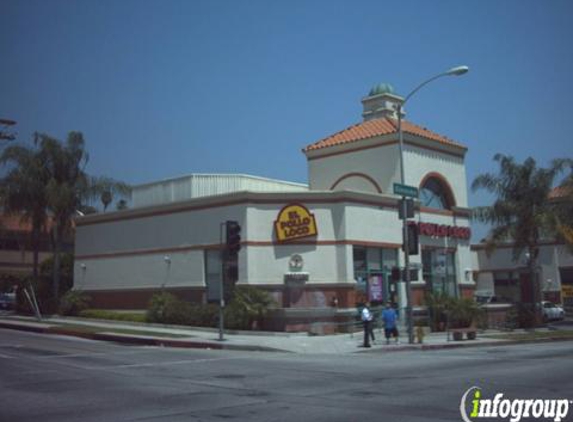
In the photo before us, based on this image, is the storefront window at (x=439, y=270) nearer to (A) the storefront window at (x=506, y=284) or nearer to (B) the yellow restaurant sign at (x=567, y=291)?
(B) the yellow restaurant sign at (x=567, y=291)

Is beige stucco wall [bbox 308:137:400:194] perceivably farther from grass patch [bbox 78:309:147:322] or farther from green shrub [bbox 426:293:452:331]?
grass patch [bbox 78:309:147:322]

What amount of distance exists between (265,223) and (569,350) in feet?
46.5

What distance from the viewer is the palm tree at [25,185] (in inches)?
1457

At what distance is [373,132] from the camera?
37.2 m

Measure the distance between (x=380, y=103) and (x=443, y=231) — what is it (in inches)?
386

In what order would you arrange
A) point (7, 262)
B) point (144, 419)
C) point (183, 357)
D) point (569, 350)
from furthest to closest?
1. point (7, 262)
2. point (569, 350)
3. point (183, 357)
4. point (144, 419)

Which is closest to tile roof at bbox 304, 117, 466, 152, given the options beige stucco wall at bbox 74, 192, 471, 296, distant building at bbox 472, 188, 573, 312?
beige stucco wall at bbox 74, 192, 471, 296

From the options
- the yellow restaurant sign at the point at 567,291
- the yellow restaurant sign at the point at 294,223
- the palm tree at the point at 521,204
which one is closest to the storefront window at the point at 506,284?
the yellow restaurant sign at the point at 567,291

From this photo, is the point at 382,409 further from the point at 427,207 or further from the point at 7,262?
the point at 7,262

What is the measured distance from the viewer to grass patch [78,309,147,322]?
33.2 m

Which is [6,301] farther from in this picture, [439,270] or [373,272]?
[439,270]

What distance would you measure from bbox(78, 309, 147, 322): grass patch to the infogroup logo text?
23.9m

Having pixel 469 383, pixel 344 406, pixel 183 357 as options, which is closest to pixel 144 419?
pixel 344 406

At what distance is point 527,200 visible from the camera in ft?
121
